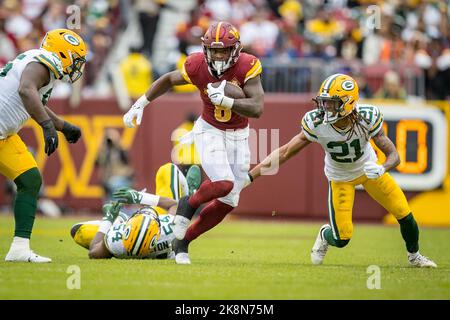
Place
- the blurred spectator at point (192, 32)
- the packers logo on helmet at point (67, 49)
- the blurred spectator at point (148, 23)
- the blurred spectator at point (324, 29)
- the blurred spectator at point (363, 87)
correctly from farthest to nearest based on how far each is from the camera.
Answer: the blurred spectator at point (148, 23) < the blurred spectator at point (324, 29) < the blurred spectator at point (192, 32) < the blurred spectator at point (363, 87) < the packers logo on helmet at point (67, 49)

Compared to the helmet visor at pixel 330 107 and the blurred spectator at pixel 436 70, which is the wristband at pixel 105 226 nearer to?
the helmet visor at pixel 330 107

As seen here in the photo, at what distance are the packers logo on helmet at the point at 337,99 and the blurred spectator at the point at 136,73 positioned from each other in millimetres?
7780

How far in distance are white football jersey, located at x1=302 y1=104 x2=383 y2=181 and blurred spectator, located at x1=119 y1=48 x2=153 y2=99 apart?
7.59 metres

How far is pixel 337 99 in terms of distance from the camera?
28.5ft

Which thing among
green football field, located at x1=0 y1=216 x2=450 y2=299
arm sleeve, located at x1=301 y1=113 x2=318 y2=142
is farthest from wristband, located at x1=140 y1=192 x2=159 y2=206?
arm sleeve, located at x1=301 y1=113 x2=318 y2=142

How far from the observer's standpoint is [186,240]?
28.7ft

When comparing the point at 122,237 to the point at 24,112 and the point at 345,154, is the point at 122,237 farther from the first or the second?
the point at 345,154

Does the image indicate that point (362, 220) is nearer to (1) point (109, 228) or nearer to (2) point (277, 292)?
(1) point (109, 228)

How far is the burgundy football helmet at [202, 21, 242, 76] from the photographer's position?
8.48 m

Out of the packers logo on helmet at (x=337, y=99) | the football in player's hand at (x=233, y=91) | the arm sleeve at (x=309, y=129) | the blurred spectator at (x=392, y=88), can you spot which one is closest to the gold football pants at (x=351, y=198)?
the arm sleeve at (x=309, y=129)

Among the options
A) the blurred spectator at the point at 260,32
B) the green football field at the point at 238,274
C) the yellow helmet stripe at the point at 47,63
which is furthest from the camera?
the blurred spectator at the point at 260,32

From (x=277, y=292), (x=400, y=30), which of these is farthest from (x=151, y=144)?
(x=277, y=292)

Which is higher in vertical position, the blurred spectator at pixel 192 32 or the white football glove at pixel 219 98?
the blurred spectator at pixel 192 32

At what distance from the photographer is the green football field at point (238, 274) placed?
22.9ft
